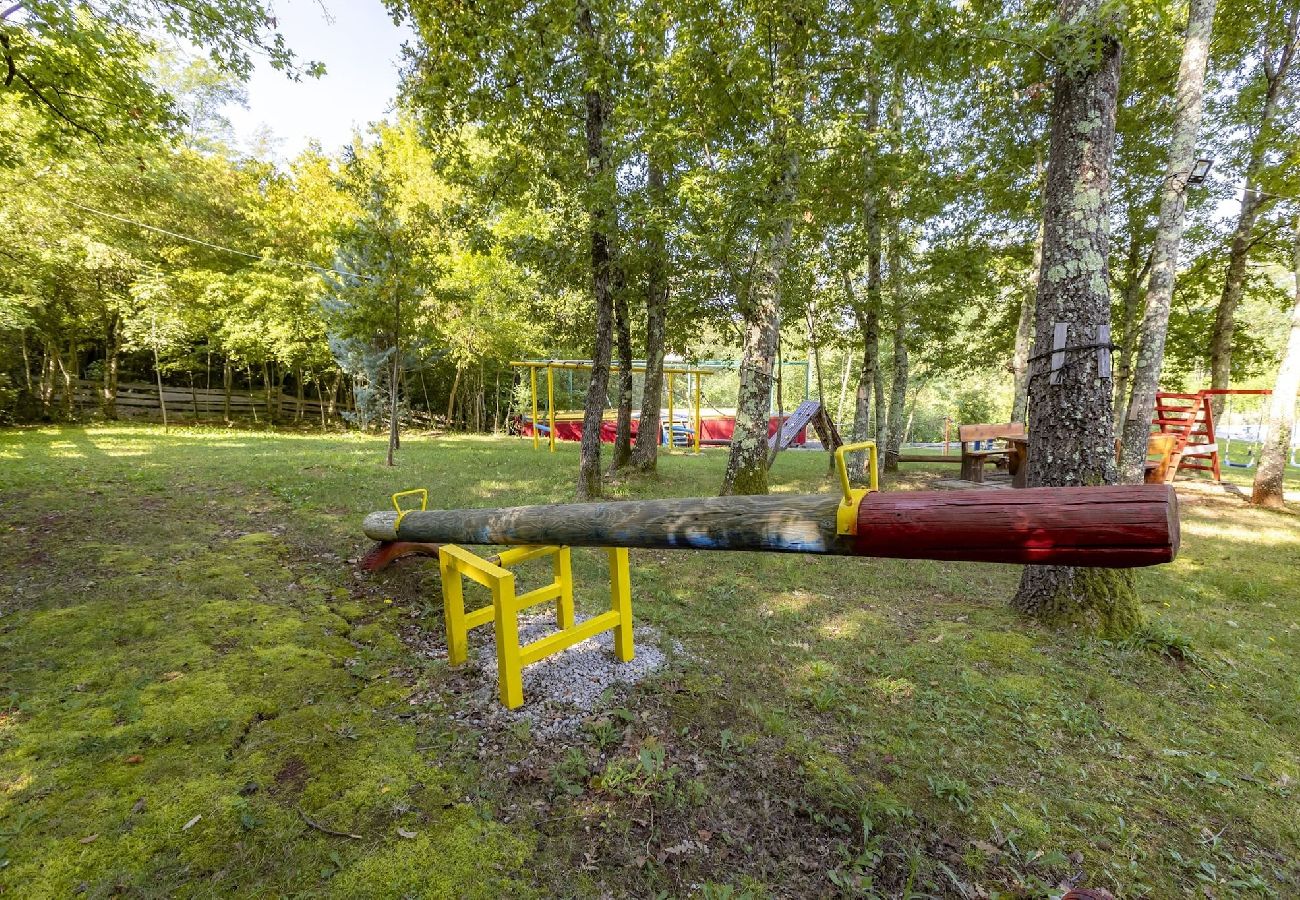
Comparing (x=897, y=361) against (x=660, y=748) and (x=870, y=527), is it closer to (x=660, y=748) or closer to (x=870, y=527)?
(x=660, y=748)

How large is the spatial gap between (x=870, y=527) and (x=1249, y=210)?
16.0 meters

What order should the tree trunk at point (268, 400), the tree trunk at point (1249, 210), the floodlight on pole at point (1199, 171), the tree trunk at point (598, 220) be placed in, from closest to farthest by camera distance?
the floodlight on pole at point (1199, 171), the tree trunk at point (598, 220), the tree trunk at point (1249, 210), the tree trunk at point (268, 400)

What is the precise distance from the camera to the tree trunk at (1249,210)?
9148 mm

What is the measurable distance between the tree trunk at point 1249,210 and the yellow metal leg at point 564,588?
45.8 ft

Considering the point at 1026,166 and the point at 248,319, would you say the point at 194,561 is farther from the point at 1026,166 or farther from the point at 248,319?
the point at 248,319

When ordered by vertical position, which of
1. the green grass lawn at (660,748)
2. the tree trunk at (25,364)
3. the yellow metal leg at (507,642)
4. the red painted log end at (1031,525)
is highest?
the tree trunk at (25,364)

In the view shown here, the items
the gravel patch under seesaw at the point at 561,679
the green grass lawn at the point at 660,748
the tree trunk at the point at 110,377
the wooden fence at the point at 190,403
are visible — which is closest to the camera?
the green grass lawn at the point at 660,748

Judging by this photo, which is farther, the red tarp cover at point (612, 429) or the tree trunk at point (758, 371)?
the red tarp cover at point (612, 429)

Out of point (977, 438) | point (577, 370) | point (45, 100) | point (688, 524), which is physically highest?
point (45, 100)

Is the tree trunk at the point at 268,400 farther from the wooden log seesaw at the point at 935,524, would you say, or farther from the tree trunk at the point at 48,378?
the wooden log seesaw at the point at 935,524

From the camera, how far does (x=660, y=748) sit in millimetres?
2717

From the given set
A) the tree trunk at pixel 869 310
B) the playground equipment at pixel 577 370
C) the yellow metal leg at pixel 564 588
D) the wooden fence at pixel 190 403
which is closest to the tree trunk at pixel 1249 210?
the tree trunk at pixel 869 310

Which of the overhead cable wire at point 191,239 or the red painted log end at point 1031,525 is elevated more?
the overhead cable wire at point 191,239

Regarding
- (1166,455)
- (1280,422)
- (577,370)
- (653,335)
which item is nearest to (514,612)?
(653,335)
